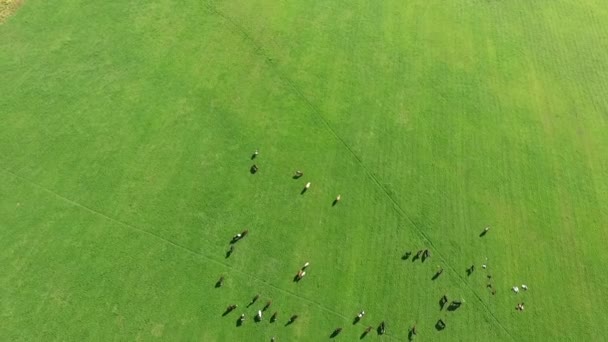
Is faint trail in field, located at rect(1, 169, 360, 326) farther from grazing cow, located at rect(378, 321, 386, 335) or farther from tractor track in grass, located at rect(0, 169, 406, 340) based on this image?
grazing cow, located at rect(378, 321, 386, 335)

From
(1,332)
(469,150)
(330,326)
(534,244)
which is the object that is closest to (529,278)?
(534,244)

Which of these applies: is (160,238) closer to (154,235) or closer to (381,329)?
(154,235)

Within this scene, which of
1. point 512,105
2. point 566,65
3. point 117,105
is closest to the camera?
point 117,105

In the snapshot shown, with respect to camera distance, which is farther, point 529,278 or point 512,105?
point 512,105

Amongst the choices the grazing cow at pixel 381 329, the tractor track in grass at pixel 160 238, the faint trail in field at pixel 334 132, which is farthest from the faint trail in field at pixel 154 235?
the faint trail in field at pixel 334 132

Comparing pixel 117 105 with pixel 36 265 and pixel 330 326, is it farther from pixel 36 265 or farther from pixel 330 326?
pixel 330 326

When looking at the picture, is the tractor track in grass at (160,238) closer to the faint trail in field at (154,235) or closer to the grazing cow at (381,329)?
the faint trail in field at (154,235)

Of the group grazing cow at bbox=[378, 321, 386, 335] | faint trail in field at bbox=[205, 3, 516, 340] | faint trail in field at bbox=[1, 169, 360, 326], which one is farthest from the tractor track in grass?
faint trail in field at bbox=[205, 3, 516, 340]
